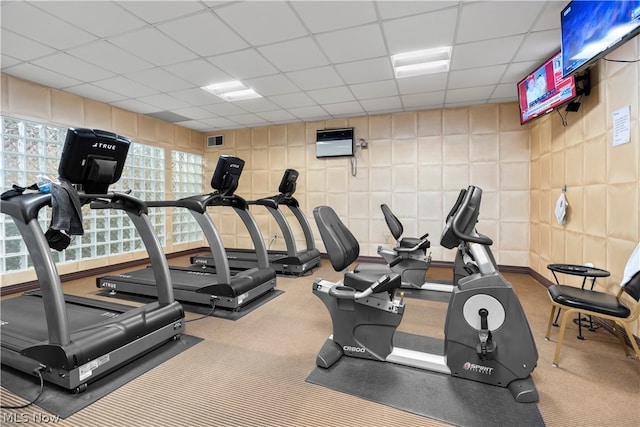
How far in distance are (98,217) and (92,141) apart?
3804 millimetres

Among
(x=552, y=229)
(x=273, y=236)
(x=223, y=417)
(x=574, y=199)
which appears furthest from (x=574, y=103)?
(x=273, y=236)

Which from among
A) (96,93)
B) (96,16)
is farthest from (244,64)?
(96,93)

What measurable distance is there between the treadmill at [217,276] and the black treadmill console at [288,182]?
1.48 meters

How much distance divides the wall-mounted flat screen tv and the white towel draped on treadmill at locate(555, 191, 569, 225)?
11.7 feet

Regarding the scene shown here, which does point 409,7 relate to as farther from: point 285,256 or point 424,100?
point 285,256

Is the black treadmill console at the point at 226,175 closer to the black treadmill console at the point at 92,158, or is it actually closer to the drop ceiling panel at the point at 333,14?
the black treadmill console at the point at 92,158

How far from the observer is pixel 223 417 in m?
1.76

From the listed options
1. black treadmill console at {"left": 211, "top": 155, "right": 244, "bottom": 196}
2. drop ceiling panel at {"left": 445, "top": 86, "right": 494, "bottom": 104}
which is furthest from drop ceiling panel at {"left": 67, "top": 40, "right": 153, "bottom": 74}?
drop ceiling panel at {"left": 445, "top": 86, "right": 494, "bottom": 104}

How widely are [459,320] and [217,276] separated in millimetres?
2599

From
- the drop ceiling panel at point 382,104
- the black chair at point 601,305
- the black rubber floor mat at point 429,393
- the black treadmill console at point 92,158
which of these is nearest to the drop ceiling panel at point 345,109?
the drop ceiling panel at point 382,104

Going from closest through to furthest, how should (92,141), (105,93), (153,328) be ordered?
(92,141) → (153,328) → (105,93)

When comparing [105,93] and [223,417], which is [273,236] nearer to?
[105,93]

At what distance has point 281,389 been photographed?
2.01 m

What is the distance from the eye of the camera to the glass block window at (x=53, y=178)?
4113 mm
